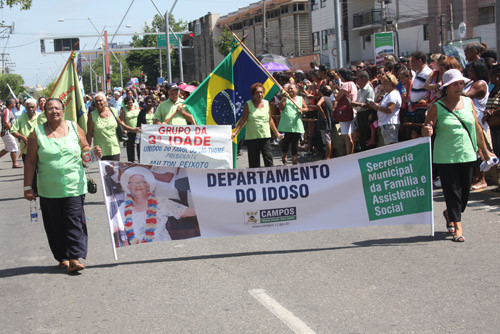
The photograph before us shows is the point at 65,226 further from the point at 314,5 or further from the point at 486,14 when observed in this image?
the point at 314,5

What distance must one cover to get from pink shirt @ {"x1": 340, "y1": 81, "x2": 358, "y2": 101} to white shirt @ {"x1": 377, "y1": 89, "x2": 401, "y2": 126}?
154cm

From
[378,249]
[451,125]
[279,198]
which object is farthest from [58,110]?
[451,125]

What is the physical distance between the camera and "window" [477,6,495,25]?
4072 centimetres

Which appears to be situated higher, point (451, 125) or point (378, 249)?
point (451, 125)

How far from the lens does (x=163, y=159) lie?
10805 mm

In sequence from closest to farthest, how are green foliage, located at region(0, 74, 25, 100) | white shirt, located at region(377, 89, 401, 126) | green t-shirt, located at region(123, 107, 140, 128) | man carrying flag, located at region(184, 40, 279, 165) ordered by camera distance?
man carrying flag, located at region(184, 40, 279, 165), white shirt, located at region(377, 89, 401, 126), green t-shirt, located at region(123, 107, 140, 128), green foliage, located at region(0, 74, 25, 100)

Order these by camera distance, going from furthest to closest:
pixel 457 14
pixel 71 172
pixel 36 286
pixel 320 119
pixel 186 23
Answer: pixel 186 23
pixel 457 14
pixel 320 119
pixel 71 172
pixel 36 286

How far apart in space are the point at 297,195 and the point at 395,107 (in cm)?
526

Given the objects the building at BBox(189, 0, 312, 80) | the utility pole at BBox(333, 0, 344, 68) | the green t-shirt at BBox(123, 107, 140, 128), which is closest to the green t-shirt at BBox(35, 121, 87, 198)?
the green t-shirt at BBox(123, 107, 140, 128)

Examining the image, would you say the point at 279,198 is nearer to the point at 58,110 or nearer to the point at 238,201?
the point at 238,201

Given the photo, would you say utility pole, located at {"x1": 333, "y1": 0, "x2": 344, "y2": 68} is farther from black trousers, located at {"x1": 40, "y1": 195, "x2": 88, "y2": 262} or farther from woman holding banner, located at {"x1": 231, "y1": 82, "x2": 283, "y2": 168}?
black trousers, located at {"x1": 40, "y1": 195, "x2": 88, "y2": 262}

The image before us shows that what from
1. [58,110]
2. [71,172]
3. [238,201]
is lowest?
[238,201]

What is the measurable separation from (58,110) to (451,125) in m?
4.32

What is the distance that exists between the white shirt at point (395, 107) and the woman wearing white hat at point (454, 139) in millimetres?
4311
